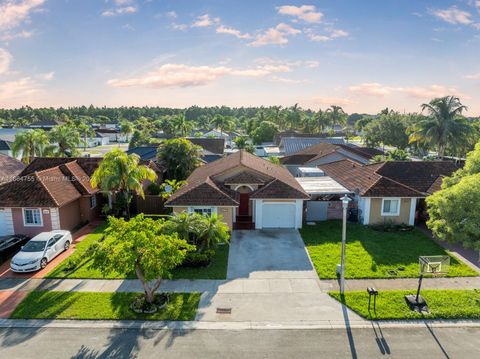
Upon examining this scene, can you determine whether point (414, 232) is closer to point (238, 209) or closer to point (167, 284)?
point (238, 209)

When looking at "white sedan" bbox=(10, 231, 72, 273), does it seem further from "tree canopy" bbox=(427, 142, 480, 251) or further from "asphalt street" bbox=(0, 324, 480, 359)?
"tree canopy" bbox=(427, 142, 480, 251)

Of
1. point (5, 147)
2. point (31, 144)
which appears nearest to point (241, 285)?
point (31, 144)

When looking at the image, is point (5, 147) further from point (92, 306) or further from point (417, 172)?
point (417, 172)

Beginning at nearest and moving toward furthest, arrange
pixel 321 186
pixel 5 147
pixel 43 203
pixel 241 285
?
pixel 241 285 < pixel 43 203 < pixel 321 186 < pixel 5 147

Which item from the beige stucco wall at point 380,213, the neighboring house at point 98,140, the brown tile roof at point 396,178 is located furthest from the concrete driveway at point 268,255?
the neighboring house at point 98,140

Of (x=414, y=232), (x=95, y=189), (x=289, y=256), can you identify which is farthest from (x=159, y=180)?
(x=414, y=232)

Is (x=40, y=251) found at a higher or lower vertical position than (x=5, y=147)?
lower

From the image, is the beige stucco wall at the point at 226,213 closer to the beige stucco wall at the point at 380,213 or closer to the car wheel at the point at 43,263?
the beige stucco wall at the point at 380,213
